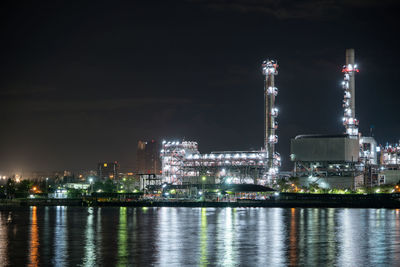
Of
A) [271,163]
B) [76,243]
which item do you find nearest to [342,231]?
[76,243]

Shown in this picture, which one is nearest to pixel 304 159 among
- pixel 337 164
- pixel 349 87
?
pixel 337 164

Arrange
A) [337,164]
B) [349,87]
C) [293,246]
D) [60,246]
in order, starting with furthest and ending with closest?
[349,87] < [337,164] < [60,246] < [293,246]

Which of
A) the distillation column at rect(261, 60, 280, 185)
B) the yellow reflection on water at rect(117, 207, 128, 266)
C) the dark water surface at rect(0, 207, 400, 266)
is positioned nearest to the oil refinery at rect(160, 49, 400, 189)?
the distillation column at rect(261, 60, 280, 185)

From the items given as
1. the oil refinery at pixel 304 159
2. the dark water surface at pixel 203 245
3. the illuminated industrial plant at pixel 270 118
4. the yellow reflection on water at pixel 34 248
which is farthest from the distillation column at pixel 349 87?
the yellow reflection on water at pixel 34 248

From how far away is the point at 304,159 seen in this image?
160m

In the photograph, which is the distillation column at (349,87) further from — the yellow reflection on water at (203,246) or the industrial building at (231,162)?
the yellow reflection on water at (203,246)

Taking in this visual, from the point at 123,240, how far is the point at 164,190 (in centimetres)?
11931

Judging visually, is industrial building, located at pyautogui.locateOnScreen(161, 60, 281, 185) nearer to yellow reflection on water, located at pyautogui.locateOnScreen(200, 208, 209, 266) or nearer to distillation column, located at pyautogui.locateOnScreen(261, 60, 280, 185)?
distillation column, located at pyautogui.locateOnScreen(261, 60, 280, 185)

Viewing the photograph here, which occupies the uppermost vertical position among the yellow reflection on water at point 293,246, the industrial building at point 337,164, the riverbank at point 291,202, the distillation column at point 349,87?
the distillation column at point 349,87

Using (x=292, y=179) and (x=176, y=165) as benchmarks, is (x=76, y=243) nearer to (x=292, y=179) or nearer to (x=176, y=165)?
(x=292, y=179)

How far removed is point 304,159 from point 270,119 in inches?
677

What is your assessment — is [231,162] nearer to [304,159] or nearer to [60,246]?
[304,159]

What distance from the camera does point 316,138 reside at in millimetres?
158875

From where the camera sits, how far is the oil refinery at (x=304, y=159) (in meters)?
156
